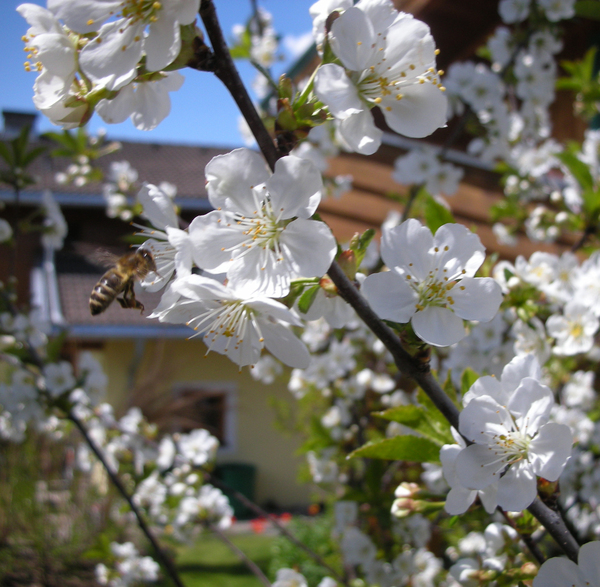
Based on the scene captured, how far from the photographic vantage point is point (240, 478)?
7566 millimetres

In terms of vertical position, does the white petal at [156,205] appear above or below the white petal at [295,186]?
below

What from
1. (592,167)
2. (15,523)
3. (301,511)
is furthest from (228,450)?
(592,167)

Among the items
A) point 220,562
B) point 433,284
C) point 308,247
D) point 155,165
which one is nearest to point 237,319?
point 308,247

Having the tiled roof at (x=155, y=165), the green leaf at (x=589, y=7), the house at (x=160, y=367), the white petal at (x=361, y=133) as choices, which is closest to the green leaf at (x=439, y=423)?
the white petal at (x=361, y=133)

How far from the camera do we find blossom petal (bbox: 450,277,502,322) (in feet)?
2.65

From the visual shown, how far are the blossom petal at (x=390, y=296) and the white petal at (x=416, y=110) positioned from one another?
9.4 inches

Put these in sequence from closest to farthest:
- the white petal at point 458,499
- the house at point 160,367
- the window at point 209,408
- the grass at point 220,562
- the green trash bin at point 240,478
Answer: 1. the white petal at point 458,499
2. the grass at point 220,562
3. the house at point 160,367
4. the window at point 209,408
5. the green trash bin at point 240,478

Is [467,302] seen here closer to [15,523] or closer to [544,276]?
[544,276]

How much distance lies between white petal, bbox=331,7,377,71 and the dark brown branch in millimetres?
151

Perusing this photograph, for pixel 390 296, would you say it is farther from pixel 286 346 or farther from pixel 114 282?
pixel 114 282

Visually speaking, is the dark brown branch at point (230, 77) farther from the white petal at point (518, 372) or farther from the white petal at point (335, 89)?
the white petal at point (518, 372)

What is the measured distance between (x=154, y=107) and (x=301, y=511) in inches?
317

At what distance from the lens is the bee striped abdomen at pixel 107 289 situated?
1.36 m

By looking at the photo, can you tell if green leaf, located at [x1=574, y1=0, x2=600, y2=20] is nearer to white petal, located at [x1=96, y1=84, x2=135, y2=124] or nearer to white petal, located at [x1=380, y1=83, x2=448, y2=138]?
white petal, located at [x1=380, y1=83, x2=448, y2=138]
